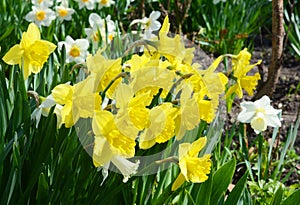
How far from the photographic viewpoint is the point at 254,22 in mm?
4562

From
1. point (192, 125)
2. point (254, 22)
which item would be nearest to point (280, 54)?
point (254, 22)

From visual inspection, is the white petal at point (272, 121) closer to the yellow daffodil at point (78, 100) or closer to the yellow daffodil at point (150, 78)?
the yellow daffodil at point (150, 78)

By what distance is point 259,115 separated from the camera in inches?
90.2

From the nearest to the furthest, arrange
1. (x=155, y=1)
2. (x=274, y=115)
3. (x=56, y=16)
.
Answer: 1. (x=274, y=115)
2. (x=56, y=16)
3. (x=155, y=1)

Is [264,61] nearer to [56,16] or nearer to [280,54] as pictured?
[280,54]

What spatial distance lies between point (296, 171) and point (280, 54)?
2.37ft

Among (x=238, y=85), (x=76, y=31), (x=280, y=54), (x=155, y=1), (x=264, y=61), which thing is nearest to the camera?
(x=238, y=85)

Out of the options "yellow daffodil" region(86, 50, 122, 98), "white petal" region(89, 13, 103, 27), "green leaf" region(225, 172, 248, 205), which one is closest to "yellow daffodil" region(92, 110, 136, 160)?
"yellow daffodil" region(86, 50, 122, 98)

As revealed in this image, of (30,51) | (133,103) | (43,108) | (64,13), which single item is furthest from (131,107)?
(64,13)

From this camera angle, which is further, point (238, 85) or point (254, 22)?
point (254, 22)

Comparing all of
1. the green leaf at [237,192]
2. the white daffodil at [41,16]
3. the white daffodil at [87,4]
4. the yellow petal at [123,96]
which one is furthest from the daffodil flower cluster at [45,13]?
the yellow petal at [123,96]

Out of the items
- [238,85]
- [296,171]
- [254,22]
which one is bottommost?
[296,171]

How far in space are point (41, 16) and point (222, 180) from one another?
1800 mm

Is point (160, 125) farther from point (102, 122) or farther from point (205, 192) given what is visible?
point (205, 192)
